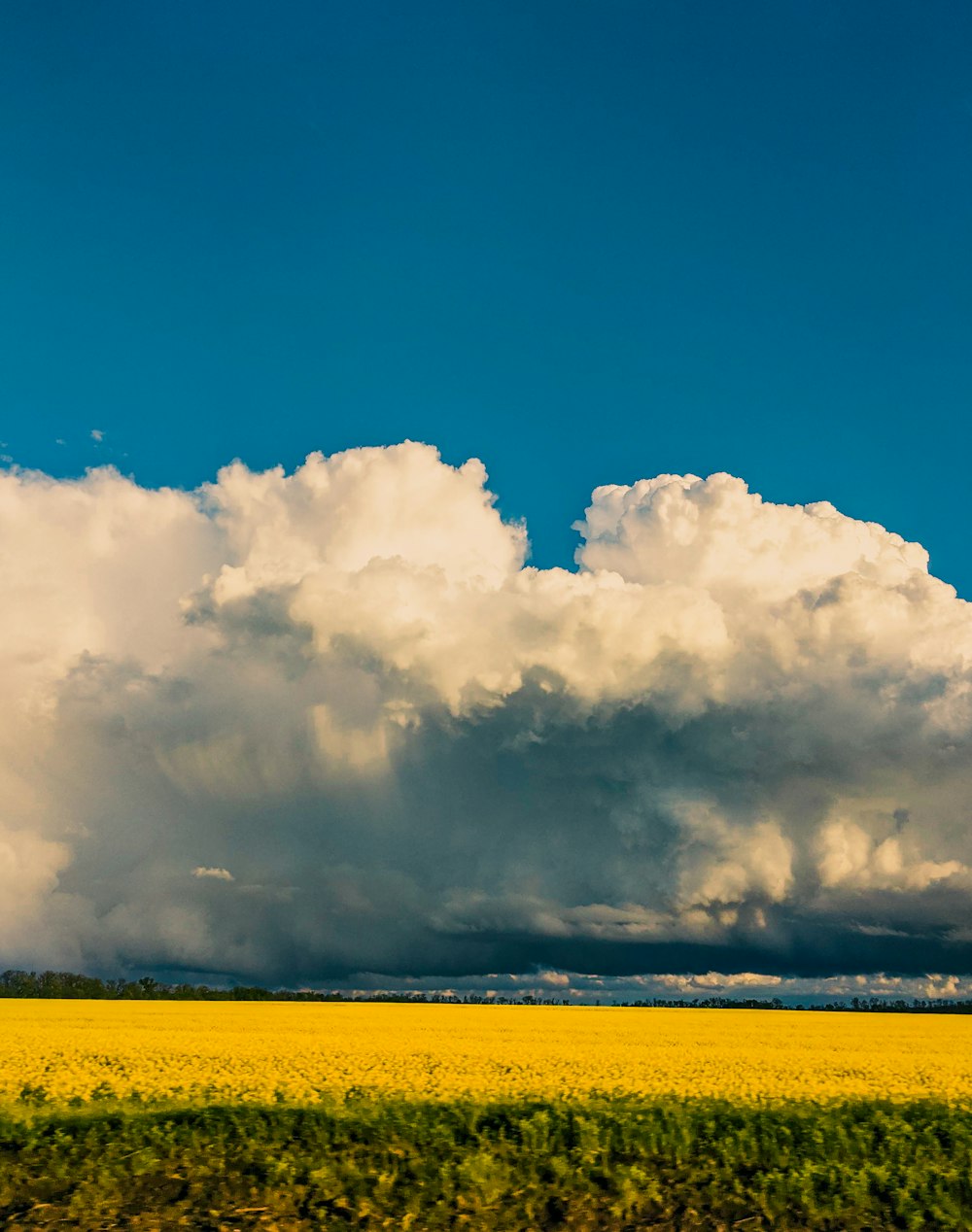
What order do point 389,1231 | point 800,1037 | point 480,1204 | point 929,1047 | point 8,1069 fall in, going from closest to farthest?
point 389,1231 → point 480,1204 → point 8,1069 → point 929,1047 → point 800,1037

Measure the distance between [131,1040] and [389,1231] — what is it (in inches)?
843

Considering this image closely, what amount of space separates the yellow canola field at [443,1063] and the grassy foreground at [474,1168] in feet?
5.40

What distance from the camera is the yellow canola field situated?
23.0m

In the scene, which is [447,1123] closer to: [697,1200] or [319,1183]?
[319,1183]

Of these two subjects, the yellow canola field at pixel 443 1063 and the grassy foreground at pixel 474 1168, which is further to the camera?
the yellow canola field at pixel 443 1063

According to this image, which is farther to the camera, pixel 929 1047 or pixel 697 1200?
pixel 929 1047

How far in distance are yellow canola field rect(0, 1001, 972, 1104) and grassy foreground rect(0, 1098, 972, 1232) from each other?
164 cm

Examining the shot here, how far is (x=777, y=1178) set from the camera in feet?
60.7

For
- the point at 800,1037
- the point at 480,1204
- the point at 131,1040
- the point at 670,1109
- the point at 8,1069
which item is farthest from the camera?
the point at 800,1037

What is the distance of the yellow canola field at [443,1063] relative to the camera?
23047mm

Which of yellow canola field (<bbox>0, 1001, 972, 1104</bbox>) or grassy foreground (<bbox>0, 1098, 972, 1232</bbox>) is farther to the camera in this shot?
yellow canola field (<bbox>0, 1001, 972, 1104</bbox>)

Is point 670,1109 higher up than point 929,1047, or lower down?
higher up

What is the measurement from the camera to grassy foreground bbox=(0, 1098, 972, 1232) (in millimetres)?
17344

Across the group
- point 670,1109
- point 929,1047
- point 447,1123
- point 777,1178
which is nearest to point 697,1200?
point 777,1178
